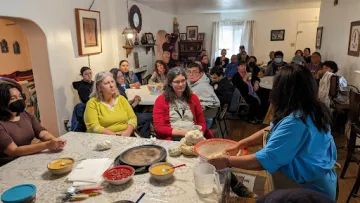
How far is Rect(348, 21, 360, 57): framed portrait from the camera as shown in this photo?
11.7ft

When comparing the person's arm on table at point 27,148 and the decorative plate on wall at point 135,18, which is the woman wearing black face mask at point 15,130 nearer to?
the person's arm on table at point 27,148

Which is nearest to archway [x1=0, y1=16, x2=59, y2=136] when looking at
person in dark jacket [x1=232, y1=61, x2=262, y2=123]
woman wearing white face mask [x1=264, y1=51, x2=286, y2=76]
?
person in dark jacket [x1=232, y1=61, x2=262, y2=123]

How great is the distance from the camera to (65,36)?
342 cm

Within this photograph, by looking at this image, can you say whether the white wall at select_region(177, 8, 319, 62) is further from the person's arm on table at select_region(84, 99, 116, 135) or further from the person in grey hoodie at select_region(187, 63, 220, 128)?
the person's arm on table at select_region(84, 99, 116, 135)

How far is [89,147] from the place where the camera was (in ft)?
5.38

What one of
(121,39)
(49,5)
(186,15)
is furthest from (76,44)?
(186,15)

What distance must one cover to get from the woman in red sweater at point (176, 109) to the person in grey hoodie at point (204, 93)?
0.49 m

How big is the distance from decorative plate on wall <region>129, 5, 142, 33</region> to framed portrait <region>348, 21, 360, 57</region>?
3883 mm

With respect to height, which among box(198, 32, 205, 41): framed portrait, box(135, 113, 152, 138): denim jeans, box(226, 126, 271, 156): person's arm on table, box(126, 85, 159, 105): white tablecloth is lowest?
box(135, 113, 152, 138): denim jeans

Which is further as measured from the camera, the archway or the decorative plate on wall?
the decorative plate on wall

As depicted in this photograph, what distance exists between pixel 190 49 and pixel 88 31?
193 inches

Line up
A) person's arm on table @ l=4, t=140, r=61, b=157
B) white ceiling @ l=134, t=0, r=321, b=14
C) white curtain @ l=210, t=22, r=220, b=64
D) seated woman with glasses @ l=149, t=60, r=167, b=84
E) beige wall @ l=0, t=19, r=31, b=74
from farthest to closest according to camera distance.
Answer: white curtain @ l=210, t=22, r=220, b=64
white ceiling @ l=134, t=0, r=321, b=14
beige wall @ l=0, t=19, r=31, b=74
seated woman with glasses @ l=149, t=60, r=167, b=84
person's arm on table @ l=4, t=140, r=61, b=157

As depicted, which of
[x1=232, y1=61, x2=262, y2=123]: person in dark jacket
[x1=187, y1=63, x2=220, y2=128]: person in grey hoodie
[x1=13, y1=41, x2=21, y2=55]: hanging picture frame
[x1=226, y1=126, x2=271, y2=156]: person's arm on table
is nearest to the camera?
[x1=226, y1=126, x2=271, y2=156]: person's arm on table

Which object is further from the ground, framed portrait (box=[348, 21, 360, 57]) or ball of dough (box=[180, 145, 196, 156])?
framed portrait (box=[348, 21, 360, 57])
